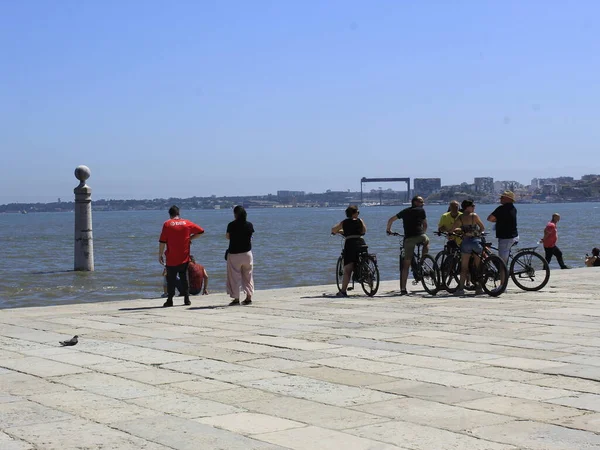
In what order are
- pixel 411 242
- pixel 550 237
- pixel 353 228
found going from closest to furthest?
pixel 353 228 → pixel 411 242 → pixel 550 237

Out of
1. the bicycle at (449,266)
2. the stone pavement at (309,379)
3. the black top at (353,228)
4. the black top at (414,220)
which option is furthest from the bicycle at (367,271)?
the stone pavement at (309,379)

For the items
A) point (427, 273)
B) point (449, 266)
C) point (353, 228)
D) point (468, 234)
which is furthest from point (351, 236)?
point (468, 234)

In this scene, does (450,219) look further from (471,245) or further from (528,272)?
(528,272)

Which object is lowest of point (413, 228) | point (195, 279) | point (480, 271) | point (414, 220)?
point (195, 279)

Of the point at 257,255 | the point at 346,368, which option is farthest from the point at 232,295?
the point at 257,255

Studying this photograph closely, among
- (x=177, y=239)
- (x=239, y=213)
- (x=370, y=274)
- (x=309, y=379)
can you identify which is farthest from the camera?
(x=370, y=274)

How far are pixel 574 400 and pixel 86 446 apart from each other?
3327 mm

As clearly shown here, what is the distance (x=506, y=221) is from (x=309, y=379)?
28.5 ft

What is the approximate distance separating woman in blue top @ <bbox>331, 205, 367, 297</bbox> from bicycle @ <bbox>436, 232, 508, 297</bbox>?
4.18 ft

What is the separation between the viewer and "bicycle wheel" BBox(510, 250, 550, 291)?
16.1 metres

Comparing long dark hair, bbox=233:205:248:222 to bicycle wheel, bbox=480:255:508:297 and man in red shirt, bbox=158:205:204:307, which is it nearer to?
man in red shirt, bbox=158:205:204:307

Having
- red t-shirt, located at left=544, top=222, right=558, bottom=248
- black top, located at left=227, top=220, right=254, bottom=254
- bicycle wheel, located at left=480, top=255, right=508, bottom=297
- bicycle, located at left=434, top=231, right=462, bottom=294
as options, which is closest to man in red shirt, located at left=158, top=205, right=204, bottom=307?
black top, located at left=227, top=220, right=254, bottom=254

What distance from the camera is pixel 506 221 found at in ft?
52.9

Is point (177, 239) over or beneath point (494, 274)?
over
